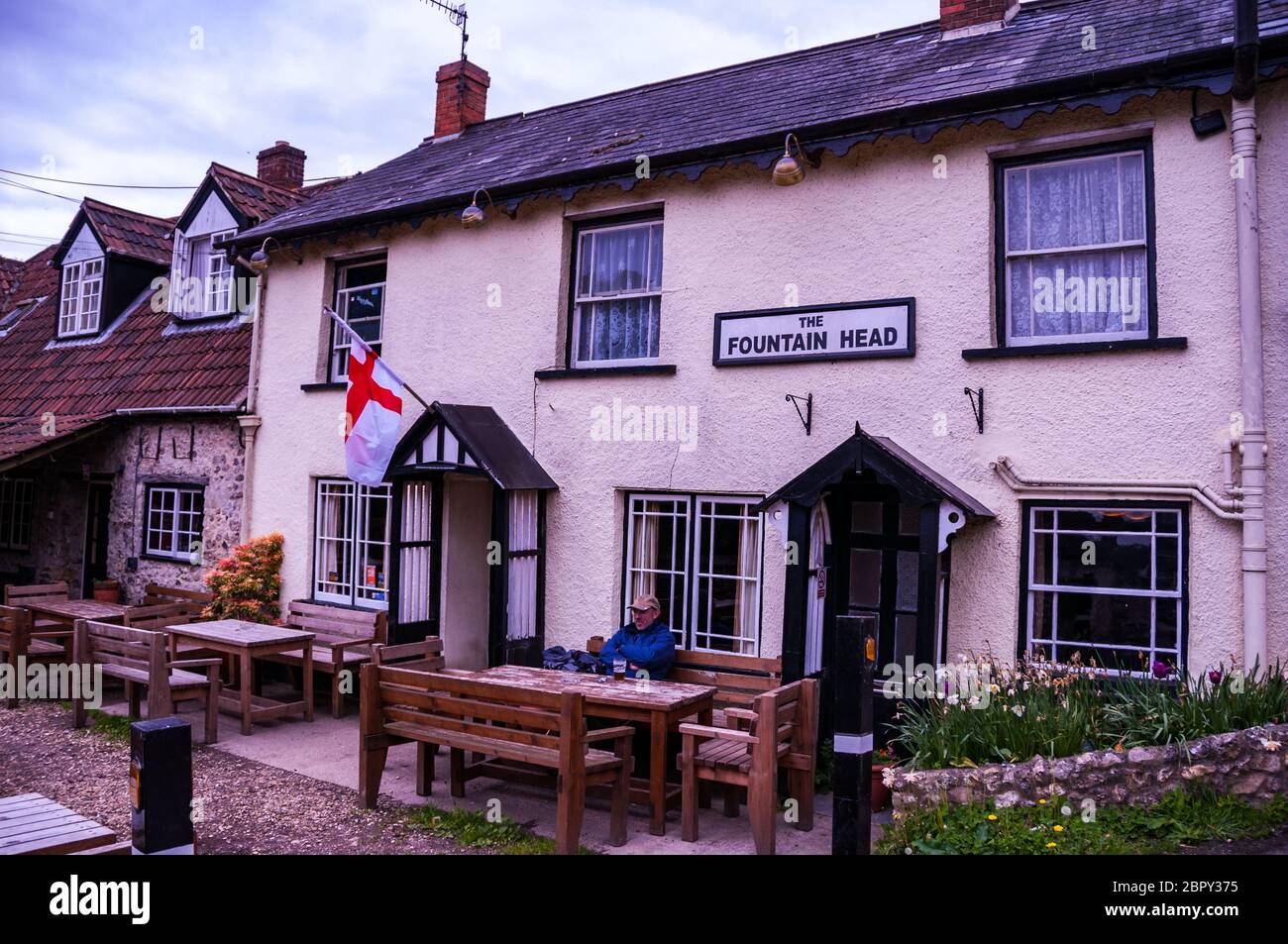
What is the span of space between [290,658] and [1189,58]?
1015cm

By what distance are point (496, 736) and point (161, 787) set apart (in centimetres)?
276

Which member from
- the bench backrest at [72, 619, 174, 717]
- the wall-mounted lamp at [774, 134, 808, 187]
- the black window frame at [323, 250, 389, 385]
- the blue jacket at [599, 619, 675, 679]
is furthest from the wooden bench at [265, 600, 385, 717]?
the wall-mounted lamp at [774, 134, 808, 187]

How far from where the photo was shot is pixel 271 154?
17297 mm

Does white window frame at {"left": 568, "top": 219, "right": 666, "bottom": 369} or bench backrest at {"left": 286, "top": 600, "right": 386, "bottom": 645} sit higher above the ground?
white window frame at {"left": 568, "top": 219, "right": 666, "bottom": 369}

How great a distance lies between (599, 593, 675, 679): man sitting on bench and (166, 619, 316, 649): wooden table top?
343 centimetres

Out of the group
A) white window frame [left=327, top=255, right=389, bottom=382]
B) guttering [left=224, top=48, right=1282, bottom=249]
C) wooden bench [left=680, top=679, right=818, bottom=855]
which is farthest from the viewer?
white window frame [left=327, top=255, right=389, bottom=382]

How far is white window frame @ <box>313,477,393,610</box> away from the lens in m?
11.8

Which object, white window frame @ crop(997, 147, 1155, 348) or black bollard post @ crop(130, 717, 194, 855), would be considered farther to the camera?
white window frame @ crop(997, 147, 1155, 348)

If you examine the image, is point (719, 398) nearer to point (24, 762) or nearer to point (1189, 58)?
point (1189, 58)

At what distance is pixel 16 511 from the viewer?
1689cm

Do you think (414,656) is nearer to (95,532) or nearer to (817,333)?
(817,333)

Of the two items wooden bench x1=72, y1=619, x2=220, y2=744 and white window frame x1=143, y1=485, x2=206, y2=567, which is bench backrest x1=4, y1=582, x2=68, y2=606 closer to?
white window frame x1=143, y1=485, x2=206, y2=567

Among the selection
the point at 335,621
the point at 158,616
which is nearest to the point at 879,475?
the point at 335,621
